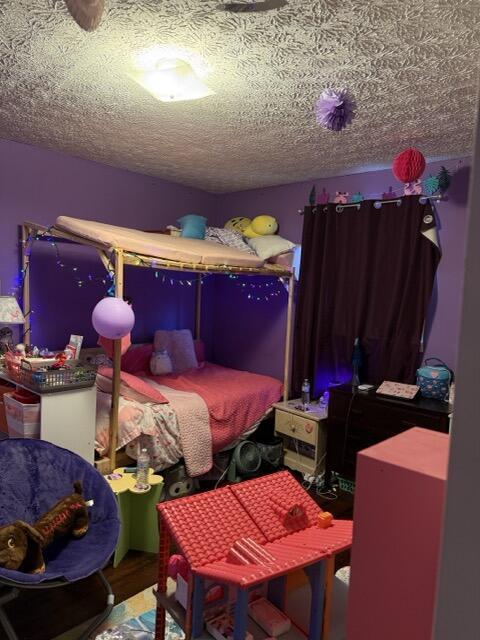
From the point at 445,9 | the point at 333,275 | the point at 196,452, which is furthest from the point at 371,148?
the point at 196,452

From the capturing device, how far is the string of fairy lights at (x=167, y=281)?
11.5ft

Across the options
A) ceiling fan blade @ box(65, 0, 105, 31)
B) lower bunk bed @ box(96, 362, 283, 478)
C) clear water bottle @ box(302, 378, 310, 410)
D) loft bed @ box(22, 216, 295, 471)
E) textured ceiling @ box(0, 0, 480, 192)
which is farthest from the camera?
clear water bottle @ box(302, 378, 310, 410)


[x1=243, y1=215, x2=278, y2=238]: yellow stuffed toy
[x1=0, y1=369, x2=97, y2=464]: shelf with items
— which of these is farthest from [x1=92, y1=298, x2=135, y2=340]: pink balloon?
[x1=243, y1=215, x2=278, y2=238]: yellow stuffed toy

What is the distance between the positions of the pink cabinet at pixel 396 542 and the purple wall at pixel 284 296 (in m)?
2.32

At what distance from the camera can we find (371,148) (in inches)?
120

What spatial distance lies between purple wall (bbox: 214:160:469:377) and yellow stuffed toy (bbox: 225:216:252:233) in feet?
0.50

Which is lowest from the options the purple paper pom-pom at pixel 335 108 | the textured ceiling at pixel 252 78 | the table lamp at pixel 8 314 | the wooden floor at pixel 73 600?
the wooden floor at pixel 73 600

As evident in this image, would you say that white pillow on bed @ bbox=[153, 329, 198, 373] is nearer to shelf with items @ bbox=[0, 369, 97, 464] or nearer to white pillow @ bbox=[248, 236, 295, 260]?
white pillow @ bbox=[248, 236, 295, 260]

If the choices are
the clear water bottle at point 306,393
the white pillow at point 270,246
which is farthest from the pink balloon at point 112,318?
the clear water bottle at point 306,393

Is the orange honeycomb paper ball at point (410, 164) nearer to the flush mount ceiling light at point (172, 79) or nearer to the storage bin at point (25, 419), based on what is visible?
the flush mount ceiling light at point (172, 79)

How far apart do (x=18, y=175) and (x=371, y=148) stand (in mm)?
2556

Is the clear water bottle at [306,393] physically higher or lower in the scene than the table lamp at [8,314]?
lower

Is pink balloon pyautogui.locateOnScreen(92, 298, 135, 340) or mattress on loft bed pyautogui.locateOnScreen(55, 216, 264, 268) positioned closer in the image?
pink balloon pyautogui.locateOnScreen(92, 298, 135, 340)

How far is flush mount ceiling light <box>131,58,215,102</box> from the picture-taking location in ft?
6.33
